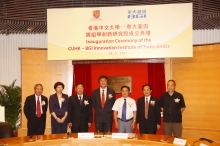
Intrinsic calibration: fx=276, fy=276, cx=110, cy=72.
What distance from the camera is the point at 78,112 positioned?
480 cm

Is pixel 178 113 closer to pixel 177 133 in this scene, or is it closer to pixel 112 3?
pixel 177 133

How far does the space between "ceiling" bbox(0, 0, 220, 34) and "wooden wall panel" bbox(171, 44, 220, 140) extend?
764mm

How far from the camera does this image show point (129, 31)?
511cm

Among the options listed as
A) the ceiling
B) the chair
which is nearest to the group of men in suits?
the chair

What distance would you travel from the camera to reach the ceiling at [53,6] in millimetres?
5466

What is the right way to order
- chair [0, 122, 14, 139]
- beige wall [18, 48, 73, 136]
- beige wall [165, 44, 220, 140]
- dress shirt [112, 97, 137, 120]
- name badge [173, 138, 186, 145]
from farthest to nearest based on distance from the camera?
beige wall [18, 48, 73, 136]
beige wall [165, 44, 220, 140]
dress shirt [112, 97, 137, 120]
chair [0, 122, 14, 139]
name badge [173, 138, 186, 145]

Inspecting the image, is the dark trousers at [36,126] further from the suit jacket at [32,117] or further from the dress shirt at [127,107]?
the dress shirt at [127,107]

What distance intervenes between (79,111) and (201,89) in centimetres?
268

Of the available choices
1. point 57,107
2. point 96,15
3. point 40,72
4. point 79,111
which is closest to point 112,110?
point 79,111

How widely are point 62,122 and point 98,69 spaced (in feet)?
6.76

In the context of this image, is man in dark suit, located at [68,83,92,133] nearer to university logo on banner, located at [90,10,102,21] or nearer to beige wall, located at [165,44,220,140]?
university logo on banner, located at [90,10,102,21]

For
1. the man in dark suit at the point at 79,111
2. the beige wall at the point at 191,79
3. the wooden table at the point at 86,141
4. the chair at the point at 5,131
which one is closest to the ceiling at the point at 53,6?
the beige wall at the point at 191,79

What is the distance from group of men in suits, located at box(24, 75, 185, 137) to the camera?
4699 mm

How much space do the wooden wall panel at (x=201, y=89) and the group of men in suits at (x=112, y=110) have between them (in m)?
1.29
